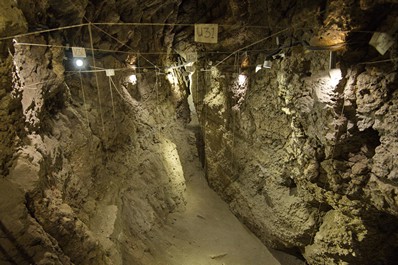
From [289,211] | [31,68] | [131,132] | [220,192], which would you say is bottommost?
[220,192]

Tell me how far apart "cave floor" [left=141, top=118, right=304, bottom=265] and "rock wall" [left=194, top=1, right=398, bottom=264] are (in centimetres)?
60

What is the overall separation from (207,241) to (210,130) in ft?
17.8

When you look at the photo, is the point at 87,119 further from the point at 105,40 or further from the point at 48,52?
the point at 105,40

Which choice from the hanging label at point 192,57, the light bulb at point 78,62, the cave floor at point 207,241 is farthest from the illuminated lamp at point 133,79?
the cave floor at point 207,241

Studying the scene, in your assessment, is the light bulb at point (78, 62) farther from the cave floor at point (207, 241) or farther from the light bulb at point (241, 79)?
the cave floor at point (207, 241)

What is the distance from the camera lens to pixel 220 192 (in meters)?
13.5

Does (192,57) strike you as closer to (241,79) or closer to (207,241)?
(241,79)

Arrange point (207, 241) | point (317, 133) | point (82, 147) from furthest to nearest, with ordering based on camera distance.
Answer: point (207, 241) < point (82, 147) < point (317, 133)

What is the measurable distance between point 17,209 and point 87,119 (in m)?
4.45

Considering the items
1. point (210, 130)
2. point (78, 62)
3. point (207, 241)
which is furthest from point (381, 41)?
point (207, 241)

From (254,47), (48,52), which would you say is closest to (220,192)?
(254,47)

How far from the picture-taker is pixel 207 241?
1064 centimetres

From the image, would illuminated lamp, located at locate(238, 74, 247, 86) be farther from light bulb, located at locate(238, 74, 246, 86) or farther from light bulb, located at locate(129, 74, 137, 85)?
light bulb, located at locate(129, 74, 137, 85)

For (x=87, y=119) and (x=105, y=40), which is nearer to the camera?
(x=87, y=119)
